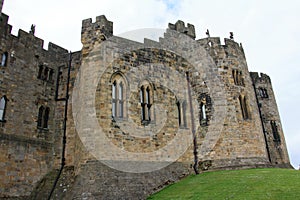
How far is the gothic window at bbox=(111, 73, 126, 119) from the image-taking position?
13344 mm

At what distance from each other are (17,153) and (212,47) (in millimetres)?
13125

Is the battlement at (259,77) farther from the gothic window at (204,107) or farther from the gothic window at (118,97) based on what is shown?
the gothic window at (118,97)

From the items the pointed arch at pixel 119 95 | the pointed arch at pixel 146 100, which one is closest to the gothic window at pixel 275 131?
the pointed arch at pixel 146 100

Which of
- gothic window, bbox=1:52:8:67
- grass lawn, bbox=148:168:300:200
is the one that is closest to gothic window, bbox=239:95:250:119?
grass lawn, bbox=148:168:300:200

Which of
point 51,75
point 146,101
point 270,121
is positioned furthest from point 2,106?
point 270,121

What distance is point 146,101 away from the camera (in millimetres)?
14750

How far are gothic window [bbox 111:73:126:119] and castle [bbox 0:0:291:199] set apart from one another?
5cm

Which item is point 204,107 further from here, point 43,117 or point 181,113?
point 43,117

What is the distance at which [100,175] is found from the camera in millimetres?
11578

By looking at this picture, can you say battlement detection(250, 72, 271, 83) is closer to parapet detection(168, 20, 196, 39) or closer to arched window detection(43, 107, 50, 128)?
parapet detection(168, 20, 196, 39)

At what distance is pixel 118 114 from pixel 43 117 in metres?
5.03

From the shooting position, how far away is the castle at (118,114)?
1253 cm

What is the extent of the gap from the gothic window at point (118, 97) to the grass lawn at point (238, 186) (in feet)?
14.1

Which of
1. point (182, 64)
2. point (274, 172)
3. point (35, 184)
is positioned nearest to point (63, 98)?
point (35, 184)
